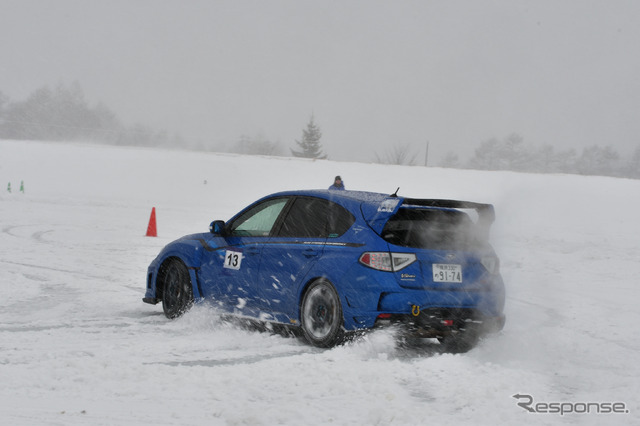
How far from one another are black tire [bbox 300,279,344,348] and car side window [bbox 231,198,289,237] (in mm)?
1017

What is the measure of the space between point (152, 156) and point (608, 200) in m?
31.7

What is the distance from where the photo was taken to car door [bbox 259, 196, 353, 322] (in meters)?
6.95

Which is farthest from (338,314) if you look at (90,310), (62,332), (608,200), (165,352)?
(608,200)

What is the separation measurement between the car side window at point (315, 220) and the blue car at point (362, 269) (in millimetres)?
12

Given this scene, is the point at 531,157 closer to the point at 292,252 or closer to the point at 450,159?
the point at 450,159

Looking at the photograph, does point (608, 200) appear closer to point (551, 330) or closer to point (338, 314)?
point (551, 330)

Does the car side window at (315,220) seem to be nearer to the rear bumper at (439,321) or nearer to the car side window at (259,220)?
the car side window at (259,220)

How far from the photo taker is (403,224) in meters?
6.66

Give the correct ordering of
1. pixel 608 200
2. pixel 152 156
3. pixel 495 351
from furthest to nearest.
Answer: pixel 152 156 < pixel 608 200 < pixel 495 351

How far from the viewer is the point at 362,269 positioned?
6449 mm

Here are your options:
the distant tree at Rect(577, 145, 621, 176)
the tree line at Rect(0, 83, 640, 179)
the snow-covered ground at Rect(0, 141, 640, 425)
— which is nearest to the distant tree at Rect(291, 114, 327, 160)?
the tree line at Rect(0, 83, 640, 179)

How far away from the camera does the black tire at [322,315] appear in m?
6.53

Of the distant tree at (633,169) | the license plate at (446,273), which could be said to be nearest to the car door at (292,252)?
the license plate at (446,273)

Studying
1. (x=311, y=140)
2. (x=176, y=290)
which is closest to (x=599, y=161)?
(x=311, y=140)
